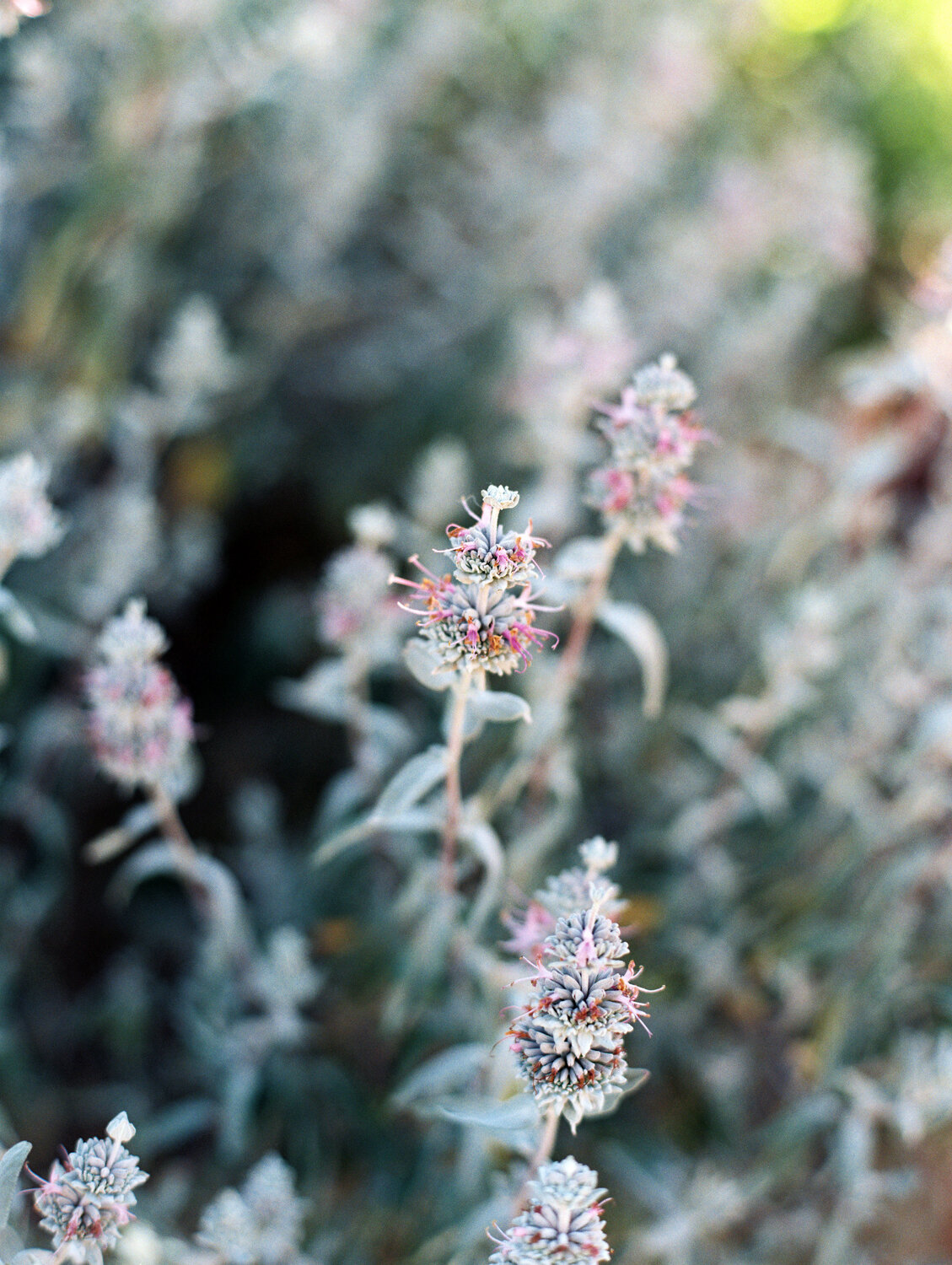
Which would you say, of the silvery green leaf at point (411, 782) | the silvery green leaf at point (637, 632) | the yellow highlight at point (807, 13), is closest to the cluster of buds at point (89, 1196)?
the silvery green leaf at point (411, 782)

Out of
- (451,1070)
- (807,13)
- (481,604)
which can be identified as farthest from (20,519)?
(807,13)

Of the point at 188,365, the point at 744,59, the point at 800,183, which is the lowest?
the point at 188,365

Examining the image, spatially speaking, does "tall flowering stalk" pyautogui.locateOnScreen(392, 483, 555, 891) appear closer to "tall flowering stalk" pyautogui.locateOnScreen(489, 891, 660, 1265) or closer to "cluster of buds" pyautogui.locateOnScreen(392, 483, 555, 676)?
"cluster of buds" pyautogui.locateOnScreen(392, 483, 555, 676)

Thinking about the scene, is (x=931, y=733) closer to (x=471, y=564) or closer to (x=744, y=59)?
(x=471, y=564)

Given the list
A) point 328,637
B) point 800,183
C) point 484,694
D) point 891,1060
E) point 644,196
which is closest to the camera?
point 484,694

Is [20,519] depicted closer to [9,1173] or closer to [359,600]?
[359,600]

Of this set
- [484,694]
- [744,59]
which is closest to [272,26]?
[484,694]
